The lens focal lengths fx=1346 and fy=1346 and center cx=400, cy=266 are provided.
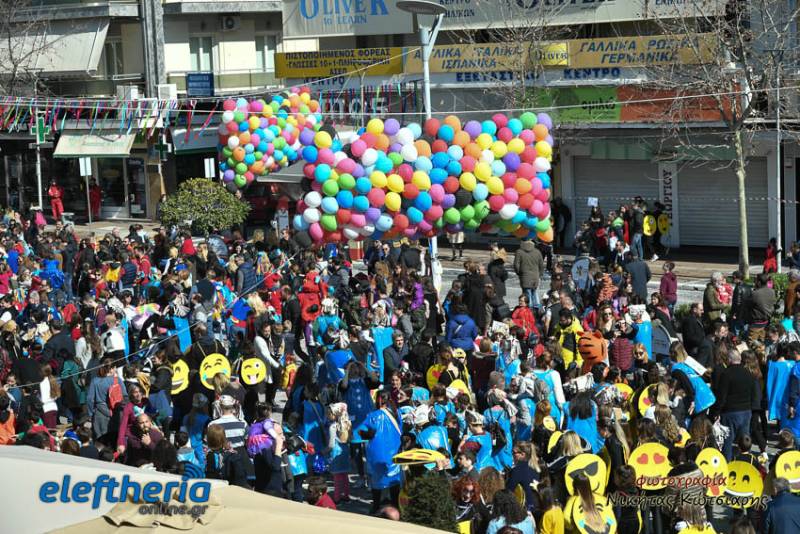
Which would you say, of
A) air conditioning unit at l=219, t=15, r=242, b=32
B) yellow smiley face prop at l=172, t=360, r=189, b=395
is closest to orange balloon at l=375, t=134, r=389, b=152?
yellow smiley face prop at l=172, t=360, r=189, b=395

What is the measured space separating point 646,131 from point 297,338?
41.0ft

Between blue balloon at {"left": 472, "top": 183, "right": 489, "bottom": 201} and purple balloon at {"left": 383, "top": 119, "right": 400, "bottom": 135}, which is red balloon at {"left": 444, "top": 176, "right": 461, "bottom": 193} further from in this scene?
purple balloon at {"left": 383, "top": 119, "right": 400, "bottom": 135}

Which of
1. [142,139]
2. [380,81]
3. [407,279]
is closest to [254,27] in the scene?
[142,139]

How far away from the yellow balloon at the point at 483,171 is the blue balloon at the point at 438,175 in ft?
1.29

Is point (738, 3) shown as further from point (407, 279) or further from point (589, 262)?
point (407, 279)

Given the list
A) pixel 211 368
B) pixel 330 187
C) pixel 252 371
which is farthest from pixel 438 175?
pixel 211 368

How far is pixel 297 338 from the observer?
61.0ft

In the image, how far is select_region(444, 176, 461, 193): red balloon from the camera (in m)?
16.1

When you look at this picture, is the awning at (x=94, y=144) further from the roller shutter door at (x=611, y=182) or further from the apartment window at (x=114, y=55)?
the roller shutter door at (x=611, y=182)

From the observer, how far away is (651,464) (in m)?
11.0

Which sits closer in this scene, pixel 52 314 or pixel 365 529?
pixel 365 529

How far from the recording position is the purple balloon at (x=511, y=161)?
1639 cm

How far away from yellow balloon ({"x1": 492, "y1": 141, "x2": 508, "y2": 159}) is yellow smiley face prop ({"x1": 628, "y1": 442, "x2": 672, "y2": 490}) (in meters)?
5.96

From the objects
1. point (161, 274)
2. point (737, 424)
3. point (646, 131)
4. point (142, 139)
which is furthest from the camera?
point (142, 139)
